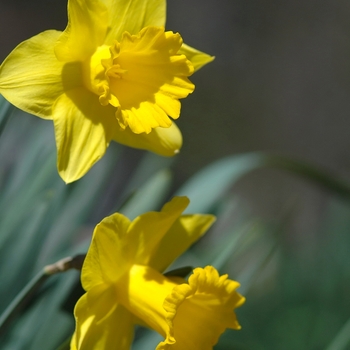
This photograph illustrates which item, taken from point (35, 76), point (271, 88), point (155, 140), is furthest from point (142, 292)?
point (271, 88)

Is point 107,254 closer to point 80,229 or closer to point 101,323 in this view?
point 101,323

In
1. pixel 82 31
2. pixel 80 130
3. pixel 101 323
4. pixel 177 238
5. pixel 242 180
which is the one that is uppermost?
pixel 82 31

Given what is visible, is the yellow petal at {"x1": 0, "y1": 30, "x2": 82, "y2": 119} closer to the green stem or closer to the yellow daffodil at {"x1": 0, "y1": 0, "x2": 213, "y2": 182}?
the yellow daffodil at {"x1": 0, "y1": 0, "x2": 213, "y2": 182}

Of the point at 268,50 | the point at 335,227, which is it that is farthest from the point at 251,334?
the point at 268,50

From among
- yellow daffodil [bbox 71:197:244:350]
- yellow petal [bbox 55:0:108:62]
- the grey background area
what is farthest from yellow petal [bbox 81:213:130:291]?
the grey background area

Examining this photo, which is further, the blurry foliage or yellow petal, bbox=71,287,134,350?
the blurry foliage

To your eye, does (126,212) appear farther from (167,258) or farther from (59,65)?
(59,65)

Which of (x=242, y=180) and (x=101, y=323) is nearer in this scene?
(x=101, y=323)

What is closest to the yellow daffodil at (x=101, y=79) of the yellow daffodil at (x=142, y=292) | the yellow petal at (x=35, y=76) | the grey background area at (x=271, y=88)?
the yellow petal at (x=35, y=76)
